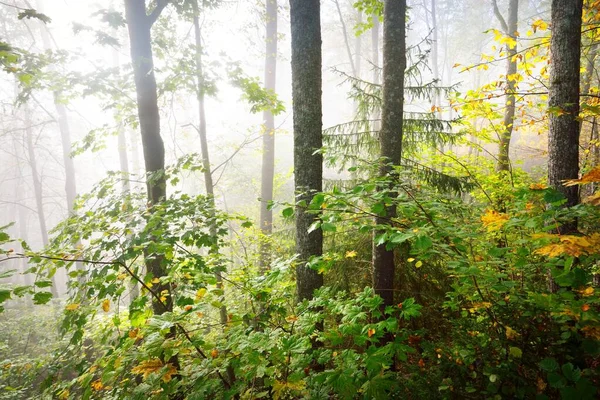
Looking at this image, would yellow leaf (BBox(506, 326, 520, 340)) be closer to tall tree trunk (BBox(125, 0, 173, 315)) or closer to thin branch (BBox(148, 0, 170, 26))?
tall tree trunk (BBox(125, 0, 173, 315))

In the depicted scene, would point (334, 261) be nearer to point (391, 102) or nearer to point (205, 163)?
point (391, 102)

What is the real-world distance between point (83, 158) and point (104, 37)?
40.2m

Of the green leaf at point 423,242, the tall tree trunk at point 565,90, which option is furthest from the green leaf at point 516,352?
the tall tree trunk at point 565,90

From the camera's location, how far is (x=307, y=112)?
3.96 m

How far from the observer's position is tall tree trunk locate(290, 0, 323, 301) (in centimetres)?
386

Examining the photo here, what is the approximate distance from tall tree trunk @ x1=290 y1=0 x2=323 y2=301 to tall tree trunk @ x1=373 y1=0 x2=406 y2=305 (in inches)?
51.2

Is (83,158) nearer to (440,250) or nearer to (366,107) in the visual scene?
(366,107)

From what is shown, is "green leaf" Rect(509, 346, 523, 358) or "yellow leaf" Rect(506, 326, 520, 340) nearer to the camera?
"green leaf" Rect(509, 346, 523, 358)

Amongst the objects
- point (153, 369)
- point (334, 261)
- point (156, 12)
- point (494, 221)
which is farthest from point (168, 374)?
point (156, 12)

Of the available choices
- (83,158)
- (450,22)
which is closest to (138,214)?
(450,22)

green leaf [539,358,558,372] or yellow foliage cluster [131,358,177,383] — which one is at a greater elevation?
green leaf [539,358,558,372]

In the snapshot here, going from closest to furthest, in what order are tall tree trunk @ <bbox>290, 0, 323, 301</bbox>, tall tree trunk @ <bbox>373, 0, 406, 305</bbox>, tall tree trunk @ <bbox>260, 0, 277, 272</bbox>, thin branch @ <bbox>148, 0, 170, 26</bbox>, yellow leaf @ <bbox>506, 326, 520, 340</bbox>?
yellow leaf @ <bbox>506, 326, 520, 340</bbox>, tall tree trunk @ <bbox>290, 0, 323, 301</bbox>, tall tree trunk @ <bbox>373, 0, 406, 305</bbox>, thin branch @ <bbox>148, 0, 170, 26</bbox>, tall tree trunk @ <bbox>260, 0, 277, 272</bbox>

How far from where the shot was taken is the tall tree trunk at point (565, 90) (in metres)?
3.47

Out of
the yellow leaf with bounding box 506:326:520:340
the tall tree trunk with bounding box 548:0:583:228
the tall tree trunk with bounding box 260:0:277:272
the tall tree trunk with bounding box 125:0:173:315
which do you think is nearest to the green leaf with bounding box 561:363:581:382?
the yellow leaf with bounding box 506:326:520:340
